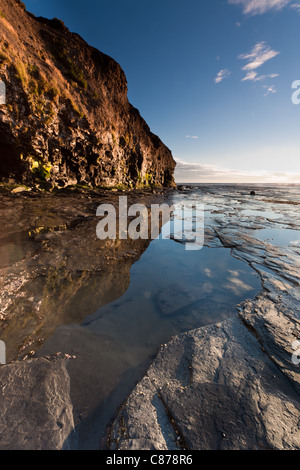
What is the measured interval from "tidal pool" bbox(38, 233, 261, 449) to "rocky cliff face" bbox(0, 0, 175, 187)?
14.0m

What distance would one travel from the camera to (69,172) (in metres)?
17.5

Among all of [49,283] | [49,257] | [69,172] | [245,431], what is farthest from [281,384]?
[69,172]

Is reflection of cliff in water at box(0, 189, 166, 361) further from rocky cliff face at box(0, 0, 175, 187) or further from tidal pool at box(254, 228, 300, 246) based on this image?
rocky cliff face at box(0, 0, 175, 187)

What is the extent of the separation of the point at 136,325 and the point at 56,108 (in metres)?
19.1

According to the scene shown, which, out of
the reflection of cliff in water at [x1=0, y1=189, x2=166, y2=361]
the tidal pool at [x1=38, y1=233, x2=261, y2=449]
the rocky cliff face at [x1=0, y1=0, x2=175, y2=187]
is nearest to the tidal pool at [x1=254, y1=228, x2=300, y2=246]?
the tidal pool at [x1=38, y1=233, x2=261, y2=449]

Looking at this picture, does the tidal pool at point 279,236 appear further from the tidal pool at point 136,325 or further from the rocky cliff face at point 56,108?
the rocky cliff face at point 56,108

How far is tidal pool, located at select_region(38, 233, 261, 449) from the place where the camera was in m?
1.80

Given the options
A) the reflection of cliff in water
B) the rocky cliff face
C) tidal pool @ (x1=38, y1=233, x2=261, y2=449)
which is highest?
the rocky cliff face

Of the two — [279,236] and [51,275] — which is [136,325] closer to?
[51,275]

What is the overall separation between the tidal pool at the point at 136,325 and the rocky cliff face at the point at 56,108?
552 inches

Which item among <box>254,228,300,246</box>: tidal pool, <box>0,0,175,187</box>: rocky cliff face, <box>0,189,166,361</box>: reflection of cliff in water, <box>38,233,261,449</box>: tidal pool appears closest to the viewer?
<box>38,233,261,449</box>: tidal pool

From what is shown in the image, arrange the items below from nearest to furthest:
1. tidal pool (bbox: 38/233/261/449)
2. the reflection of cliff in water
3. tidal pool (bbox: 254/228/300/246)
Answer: tidal pool (bbox: 38/233/261/449) → the reflection of cliff in water → tidal pool (bbox: 254/228/300/246)

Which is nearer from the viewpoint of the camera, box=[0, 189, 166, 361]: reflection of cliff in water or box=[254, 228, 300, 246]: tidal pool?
box=[0, 189, 166, 361]: reflection of cliff in water

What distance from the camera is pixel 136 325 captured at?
2.83 metres
